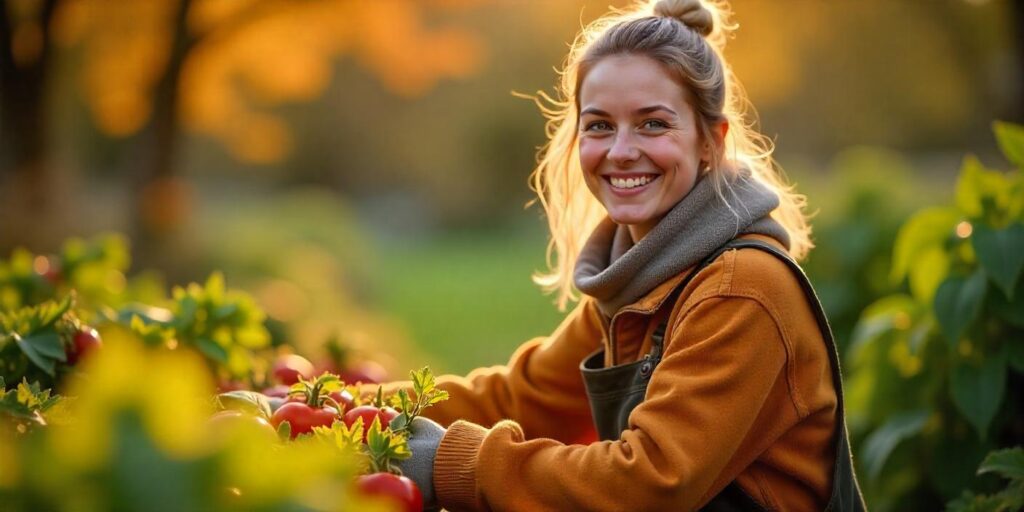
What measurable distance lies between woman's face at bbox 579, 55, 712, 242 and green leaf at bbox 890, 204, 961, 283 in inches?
46.5

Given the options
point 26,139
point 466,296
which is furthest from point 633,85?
point 466,296

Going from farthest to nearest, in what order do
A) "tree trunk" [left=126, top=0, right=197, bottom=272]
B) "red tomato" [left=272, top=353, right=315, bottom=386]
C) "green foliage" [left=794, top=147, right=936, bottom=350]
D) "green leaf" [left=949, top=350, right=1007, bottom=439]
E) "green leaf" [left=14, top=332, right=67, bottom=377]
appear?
1. "tree trunk" [left=126, top=0, right=197, bottom=272]
2. "green foliage" [left=794, top=147, right=936, bottom=350]
3. "green leaf" [left=949, top=350, right=1007, bottom=439]
4. "red tomato" [left=272, top=353, right=315, bottom=386]
5. "green leaf" [left=14, top=332, right=67, bottom=377]

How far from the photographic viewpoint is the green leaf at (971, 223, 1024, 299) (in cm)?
297

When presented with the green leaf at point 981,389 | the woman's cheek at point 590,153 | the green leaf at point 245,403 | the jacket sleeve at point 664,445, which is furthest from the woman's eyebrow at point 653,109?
the green leaf at point 981,389

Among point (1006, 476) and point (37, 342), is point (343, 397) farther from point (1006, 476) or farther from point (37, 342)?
point (1006, 476)

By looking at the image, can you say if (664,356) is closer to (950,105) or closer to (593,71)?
(593,71)

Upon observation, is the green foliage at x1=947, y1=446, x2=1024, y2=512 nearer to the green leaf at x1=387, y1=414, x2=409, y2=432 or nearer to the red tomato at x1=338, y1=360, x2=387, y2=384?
the green leaf at x1=387, y1=414, x2=409, y2=432

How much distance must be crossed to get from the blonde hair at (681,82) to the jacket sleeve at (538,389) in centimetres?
14

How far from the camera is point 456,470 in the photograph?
215 cm

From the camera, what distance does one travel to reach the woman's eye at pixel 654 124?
8.14 ft

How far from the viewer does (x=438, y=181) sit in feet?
103

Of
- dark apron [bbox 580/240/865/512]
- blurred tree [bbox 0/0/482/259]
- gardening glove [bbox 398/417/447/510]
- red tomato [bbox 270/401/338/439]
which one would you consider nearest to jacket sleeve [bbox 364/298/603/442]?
dark apron [bbox 580/240/865/512]

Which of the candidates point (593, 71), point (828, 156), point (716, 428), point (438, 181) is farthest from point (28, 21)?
point (828, 156)

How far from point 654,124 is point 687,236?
26 cm
